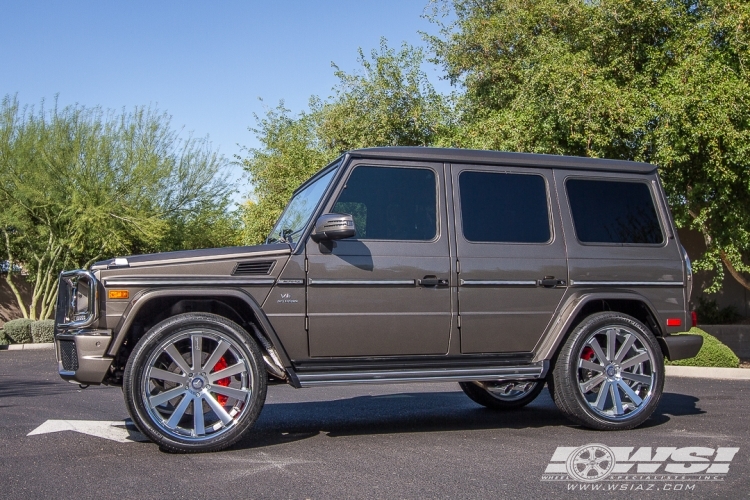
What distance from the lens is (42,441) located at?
6.15 metres

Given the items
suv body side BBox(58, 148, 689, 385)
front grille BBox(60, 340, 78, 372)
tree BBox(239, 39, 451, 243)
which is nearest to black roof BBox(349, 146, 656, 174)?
suv body side BBox(58, 148, 689, 385)

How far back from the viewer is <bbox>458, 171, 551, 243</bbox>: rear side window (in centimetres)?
664

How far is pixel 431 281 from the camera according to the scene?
6.32 m

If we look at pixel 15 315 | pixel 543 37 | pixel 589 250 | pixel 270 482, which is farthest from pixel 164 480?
pixel 15 315

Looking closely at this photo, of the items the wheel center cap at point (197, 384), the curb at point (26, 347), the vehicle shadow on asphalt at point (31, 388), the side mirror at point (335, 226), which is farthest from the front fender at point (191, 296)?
the curb at point (26, 347)

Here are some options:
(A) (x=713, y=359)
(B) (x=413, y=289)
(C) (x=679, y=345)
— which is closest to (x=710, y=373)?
(A) (x=713, y=359)

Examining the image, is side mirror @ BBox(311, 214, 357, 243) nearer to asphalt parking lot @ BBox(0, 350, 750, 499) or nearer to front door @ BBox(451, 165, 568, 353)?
front door @ BBox(451, 165, 568, 353)

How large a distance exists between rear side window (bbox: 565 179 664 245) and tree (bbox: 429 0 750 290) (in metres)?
6.53

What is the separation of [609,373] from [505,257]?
129 centimetres

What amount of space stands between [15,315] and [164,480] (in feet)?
83.5

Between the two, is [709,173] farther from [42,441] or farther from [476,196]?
[42,441]

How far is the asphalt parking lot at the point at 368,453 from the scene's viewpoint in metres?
4.64

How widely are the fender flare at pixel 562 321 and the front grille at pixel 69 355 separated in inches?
137

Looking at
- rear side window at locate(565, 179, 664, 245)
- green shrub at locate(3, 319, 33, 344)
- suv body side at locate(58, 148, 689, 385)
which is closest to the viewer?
suv body side at locate(58, 148, 689, 385)
